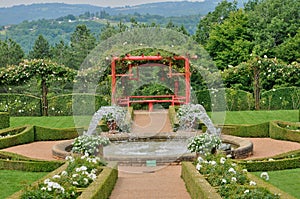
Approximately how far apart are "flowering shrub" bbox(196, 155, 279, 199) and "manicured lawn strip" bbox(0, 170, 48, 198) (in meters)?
2.56

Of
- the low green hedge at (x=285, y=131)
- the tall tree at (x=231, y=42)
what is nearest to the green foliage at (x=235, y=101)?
the low green hedge at (x=285, y=131)

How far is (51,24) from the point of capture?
7275cm

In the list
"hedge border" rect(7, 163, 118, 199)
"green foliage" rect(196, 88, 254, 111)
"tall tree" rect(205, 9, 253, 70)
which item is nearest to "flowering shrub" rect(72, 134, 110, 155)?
"hedge border" rect(7, 163, 118, 199)

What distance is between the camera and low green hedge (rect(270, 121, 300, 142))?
13.9 m

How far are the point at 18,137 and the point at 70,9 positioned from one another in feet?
302

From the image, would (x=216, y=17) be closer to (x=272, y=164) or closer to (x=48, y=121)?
(x=48, y=121)

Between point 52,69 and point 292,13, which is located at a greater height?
point 292,13

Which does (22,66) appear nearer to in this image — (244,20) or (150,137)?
(150,137)

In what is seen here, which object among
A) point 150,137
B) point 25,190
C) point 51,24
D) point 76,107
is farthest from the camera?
point 51,24

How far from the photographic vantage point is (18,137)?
14312mm

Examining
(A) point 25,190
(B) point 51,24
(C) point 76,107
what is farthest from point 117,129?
(B) point 51,24

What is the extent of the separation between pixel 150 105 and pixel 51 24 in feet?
178

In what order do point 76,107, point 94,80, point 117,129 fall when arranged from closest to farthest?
point 117,129 < point 76,107 < point 94,80

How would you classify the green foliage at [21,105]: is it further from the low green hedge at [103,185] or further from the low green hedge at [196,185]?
the low green hedge at [196,185]
